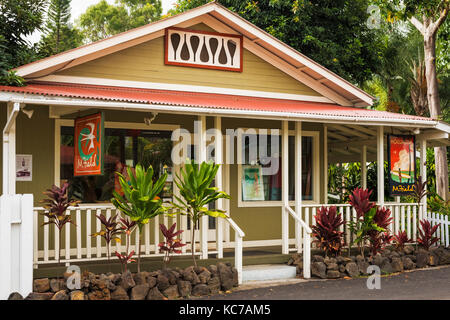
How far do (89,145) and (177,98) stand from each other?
94.0 inches

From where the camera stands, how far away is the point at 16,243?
755 cm

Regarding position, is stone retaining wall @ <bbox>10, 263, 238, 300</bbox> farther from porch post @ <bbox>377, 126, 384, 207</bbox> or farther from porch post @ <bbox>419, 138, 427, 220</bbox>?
porch post @ <bbox>419, 138, 427, 220</bbox>

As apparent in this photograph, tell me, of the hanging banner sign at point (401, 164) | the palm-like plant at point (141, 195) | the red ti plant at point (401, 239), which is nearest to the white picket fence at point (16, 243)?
the palm-like plant at point (141, 195)

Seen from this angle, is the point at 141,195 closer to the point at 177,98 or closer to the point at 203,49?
the point at 177,98

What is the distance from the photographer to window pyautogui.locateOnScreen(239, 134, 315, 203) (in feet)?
41.0

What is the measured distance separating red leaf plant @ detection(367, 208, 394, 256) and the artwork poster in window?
2.61m

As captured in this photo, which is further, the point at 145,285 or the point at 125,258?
the point at 125,258

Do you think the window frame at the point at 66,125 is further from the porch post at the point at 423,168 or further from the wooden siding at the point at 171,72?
the porch post at the point at 423,168

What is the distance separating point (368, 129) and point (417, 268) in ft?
10.5

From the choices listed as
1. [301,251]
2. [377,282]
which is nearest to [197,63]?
[301,251]

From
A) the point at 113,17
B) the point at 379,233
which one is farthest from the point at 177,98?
the point at 113,17

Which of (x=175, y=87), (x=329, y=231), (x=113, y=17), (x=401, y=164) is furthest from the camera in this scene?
(x=113, y=17)

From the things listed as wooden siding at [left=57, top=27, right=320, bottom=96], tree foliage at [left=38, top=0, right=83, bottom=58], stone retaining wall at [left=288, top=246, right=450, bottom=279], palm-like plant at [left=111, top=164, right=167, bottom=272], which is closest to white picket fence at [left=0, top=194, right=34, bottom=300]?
palm-like plant at [left=111, top=164, right=167, bottom=272]

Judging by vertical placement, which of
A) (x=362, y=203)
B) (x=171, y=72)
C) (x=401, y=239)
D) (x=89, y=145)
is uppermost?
(x=171, y=72)
